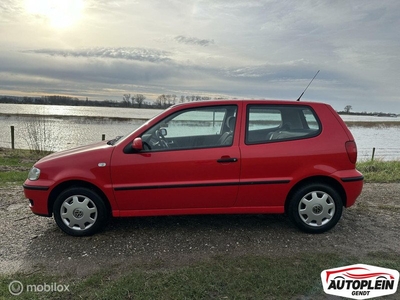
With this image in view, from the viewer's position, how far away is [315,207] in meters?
3.64

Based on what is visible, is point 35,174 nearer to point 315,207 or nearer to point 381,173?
point 315,207

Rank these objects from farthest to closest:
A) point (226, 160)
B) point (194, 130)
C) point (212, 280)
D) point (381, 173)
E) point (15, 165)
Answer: point (15, 165) → point (381, 173) → point (194, 130) → point (226, 160) → point (212, 280)

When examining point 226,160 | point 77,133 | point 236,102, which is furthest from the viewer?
point 77,133

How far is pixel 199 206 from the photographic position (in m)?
3.57

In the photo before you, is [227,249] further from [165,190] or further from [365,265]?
[365,265]

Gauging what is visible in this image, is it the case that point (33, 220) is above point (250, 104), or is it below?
below

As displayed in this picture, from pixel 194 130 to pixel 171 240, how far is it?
1617 millimetres

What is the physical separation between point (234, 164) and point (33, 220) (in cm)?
314

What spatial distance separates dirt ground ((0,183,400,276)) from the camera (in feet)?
9.89

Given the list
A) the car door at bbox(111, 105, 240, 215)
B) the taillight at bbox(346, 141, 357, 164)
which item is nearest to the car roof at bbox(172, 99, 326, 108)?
the car door at bbox(111, 105, 240, 215)

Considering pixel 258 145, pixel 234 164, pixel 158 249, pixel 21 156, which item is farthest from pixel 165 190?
pixel 21 156

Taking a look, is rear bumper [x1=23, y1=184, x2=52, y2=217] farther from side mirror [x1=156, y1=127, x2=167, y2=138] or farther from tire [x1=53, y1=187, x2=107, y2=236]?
side mirror [x1=156, y1=127, x2=167, y2=138]

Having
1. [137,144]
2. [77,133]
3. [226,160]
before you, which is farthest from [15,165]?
[77,133]

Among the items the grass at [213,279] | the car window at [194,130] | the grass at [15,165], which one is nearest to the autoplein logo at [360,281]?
the grass at [213,279]
